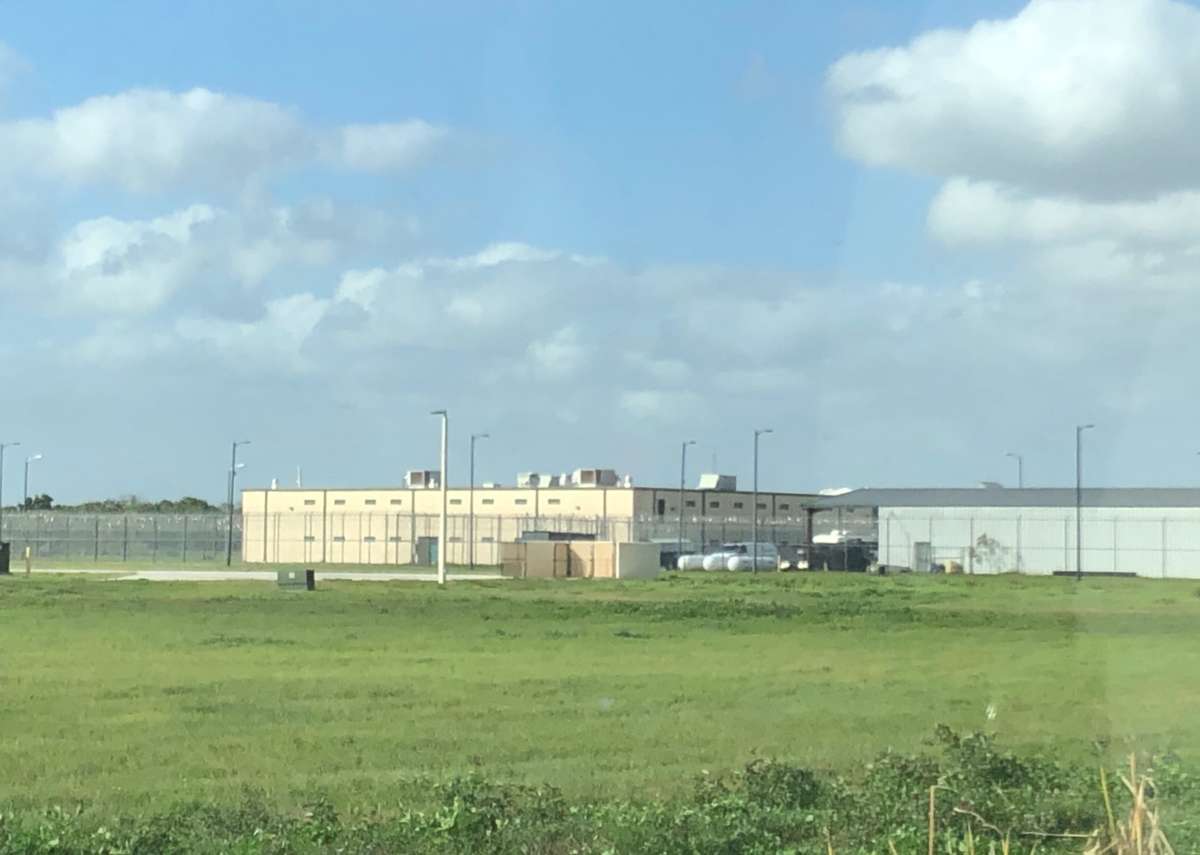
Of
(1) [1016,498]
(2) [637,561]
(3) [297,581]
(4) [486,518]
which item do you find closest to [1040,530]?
(1) [1016,498]

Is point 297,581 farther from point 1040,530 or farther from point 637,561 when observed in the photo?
point 1040,530

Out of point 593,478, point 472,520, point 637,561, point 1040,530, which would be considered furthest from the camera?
point 593,478

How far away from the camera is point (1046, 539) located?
89625mm

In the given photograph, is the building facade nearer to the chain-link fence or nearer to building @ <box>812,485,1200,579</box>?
the chain-link fence

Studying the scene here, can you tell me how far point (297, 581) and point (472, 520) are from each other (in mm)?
53526

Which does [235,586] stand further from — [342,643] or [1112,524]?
[1112,524]

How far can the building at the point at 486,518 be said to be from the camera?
106 m

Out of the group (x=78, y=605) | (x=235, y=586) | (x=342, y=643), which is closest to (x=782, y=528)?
(x=235, y=586)

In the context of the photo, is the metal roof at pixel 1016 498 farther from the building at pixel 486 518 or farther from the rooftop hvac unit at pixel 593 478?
the rooftop hvac unit at pixel 593 478

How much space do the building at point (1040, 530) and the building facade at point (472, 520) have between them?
6963mm

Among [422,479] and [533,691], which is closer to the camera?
[533,691]

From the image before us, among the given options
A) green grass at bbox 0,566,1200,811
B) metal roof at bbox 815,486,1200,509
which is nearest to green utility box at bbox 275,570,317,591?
green grass at bbox 0,566,1200,811

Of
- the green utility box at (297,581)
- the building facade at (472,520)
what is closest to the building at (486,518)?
the building facade at (472,520)

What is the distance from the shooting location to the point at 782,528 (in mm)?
116938
